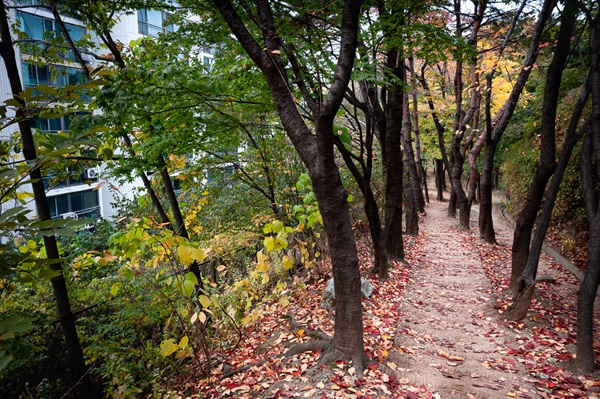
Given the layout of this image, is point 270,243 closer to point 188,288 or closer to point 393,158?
point 188,288

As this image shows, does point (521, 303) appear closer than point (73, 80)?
Yes

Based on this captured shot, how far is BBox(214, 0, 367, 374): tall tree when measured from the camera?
369cm

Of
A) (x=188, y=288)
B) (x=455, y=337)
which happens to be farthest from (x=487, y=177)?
(x=188, y=288)

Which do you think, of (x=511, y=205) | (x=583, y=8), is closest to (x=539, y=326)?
(x=583, y=8)

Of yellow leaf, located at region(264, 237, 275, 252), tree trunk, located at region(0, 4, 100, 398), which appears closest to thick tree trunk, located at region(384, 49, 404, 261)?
yellow leaf, located at region(264, 237, 275, 252)

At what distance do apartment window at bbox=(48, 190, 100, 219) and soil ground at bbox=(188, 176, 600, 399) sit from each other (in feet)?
50.9

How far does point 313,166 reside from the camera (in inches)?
152

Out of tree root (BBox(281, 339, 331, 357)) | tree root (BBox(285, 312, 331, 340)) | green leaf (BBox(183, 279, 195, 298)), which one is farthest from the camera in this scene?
tree root (BBox(285, 312, 331, 340))

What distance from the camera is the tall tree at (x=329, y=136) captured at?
3689 mm

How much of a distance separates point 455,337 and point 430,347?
2.35ft

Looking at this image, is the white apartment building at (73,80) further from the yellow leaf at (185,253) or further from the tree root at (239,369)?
the yellow leaf at (185,253)

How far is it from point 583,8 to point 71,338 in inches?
333

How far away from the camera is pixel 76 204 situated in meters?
19.1

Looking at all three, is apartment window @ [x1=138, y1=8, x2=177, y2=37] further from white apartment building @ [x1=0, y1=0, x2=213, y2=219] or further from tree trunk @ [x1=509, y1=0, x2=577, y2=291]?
tree trunk @ [x1=509, y1=0, x2=577, y2=291]
